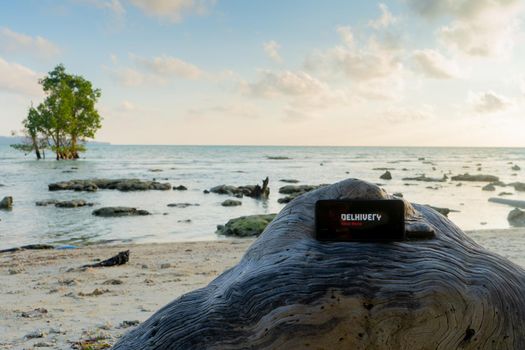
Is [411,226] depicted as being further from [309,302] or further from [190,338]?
[190,338]

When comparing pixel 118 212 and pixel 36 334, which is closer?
pixel 36 334

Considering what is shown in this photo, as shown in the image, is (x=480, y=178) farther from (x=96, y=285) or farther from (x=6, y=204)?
(x=96, y=285)

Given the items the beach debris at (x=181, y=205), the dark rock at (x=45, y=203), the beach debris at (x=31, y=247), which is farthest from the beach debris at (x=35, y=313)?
the dark rock at (x=45, y=203)

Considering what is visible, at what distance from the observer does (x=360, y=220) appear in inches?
108

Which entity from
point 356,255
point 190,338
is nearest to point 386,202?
point 356,255

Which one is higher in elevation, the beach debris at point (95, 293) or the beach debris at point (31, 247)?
the beach debris at point (95, 293)

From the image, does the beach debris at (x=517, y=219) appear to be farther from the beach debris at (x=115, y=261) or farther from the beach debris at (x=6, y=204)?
the beach debris at (x=6, y=204)

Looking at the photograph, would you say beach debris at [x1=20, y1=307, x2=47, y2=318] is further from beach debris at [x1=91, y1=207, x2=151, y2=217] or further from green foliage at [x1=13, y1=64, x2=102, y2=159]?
green foliage at [x1=13, y1=64, x2=102, y2=159]

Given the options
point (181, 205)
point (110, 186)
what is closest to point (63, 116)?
point (110, 186)

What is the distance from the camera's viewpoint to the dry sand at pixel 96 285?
5896 mm

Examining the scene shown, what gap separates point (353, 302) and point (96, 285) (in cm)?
676

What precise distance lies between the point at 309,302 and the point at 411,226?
0.86m

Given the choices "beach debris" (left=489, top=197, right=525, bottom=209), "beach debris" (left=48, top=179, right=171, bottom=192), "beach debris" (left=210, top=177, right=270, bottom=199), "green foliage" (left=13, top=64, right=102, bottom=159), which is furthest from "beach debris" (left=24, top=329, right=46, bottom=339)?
"green foliage" (left=13, top=64, right=102, bottom=159)

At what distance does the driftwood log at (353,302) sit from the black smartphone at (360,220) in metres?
0.06
